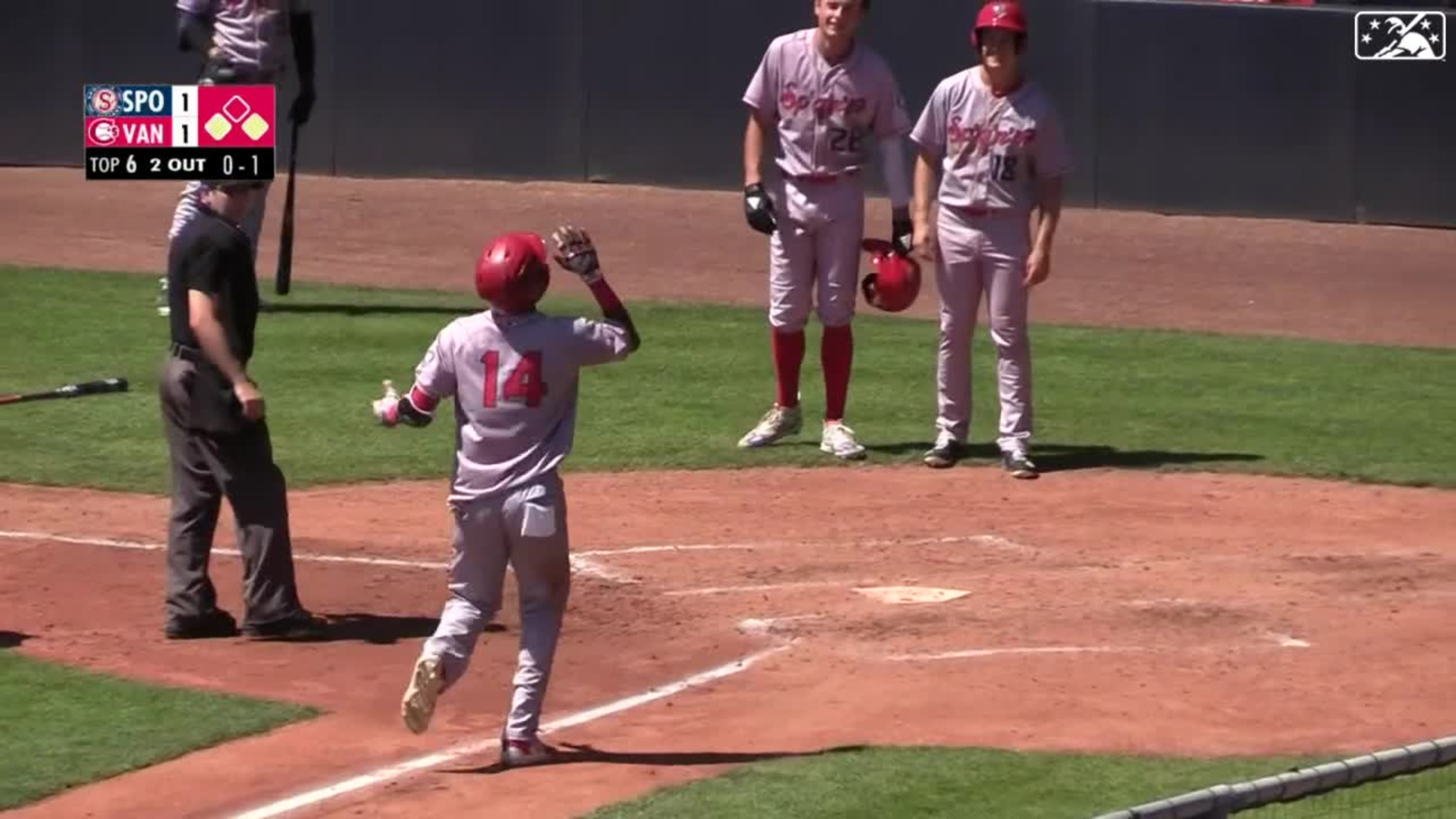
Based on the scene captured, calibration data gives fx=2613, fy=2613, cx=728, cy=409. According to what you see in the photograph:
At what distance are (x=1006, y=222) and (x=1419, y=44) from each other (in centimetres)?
928

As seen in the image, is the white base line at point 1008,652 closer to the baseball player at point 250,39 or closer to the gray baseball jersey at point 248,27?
the baseball player at point 250,39

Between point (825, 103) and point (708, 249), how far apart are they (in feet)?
24.9

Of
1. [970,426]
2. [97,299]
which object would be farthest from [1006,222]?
[97,299]

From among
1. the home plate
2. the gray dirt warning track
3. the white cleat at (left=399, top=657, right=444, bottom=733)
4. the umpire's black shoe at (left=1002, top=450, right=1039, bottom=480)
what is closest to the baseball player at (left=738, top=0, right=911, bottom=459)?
the umpire's black shoe at (left=1002, top=450, right=1039, bottom=480)

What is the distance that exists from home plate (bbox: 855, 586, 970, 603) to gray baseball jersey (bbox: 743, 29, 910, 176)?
2799mm

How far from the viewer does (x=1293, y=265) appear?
18.8 m

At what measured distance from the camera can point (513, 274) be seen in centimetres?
732

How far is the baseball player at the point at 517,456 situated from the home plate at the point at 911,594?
219 cm

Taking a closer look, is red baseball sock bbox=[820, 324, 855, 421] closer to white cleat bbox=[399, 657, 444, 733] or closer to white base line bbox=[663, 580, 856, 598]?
white base line bbox=[663, 580, 856, 598]

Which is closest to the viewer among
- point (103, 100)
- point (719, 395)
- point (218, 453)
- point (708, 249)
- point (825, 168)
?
point (218, 453)

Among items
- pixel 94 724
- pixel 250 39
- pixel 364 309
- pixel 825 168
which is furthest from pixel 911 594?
pixel 364 309

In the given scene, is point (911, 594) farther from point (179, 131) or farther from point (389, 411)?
point (179, 131)

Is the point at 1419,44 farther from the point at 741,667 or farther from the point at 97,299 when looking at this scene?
the point at 741,667

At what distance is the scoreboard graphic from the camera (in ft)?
57.1
